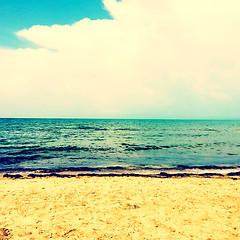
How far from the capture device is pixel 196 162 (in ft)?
70.6

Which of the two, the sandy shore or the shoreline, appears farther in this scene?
the shoreline

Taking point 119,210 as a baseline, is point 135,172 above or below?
below

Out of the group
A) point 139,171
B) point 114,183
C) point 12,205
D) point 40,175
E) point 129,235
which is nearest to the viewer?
point 129,235

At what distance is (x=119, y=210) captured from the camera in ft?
28.6

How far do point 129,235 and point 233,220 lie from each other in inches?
176

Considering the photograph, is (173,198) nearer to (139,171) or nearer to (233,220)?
(233,220)

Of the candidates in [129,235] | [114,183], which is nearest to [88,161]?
[114,183]

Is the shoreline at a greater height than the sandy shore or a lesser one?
lesser

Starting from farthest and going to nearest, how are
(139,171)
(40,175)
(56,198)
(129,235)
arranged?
(139,171)
(40,175)
(56,198)
(129,235)

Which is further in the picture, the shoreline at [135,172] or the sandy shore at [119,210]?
the shoreline at [135,172]

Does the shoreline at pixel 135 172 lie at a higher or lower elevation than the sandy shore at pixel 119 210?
lower

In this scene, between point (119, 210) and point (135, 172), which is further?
point (135, 172)

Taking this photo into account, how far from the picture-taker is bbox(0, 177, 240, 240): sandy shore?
698cm

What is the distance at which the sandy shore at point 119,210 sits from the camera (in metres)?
6.98
